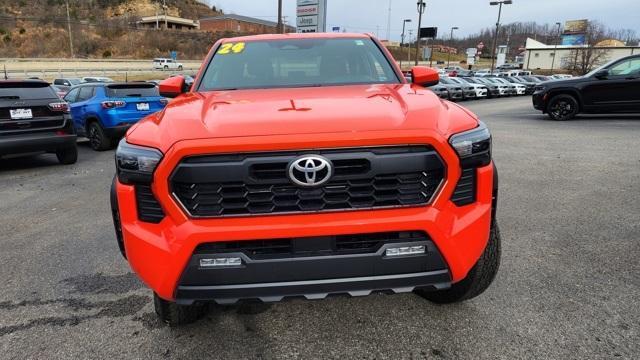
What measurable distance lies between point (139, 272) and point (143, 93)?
8.68 metres

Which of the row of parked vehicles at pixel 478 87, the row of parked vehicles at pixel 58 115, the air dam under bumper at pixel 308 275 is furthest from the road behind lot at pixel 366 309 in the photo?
the row of parked vehicles at pixel 478 87

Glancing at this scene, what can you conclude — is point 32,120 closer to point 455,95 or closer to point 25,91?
point 25,91

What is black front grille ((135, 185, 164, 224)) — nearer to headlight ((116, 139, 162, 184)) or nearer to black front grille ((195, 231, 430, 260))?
headlight ((116, 139, 162, 184))

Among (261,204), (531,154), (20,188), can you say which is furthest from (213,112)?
(531,154)

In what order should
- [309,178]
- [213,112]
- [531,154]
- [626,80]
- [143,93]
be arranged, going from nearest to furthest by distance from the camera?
[309,178]
[213,112]
[531,154]
[143,93]
[626,80]

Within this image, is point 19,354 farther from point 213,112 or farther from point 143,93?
point 143,93

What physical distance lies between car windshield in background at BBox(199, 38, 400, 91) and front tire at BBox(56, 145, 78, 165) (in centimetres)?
565

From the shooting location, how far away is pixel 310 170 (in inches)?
80.2

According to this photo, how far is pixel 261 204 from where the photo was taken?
2.11 metres

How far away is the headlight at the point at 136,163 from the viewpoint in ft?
6.91

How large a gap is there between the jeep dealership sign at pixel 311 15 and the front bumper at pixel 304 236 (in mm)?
28270

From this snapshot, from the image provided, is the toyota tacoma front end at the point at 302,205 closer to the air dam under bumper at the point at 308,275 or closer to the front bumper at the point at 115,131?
the air dam under bumper at the point at 308,275

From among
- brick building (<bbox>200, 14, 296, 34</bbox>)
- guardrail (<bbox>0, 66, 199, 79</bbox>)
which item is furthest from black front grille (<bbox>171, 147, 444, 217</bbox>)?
brick building (<bbox>200, 14, 296, 34</bbox>)

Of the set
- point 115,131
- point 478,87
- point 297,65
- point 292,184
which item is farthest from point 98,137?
point 478,87
